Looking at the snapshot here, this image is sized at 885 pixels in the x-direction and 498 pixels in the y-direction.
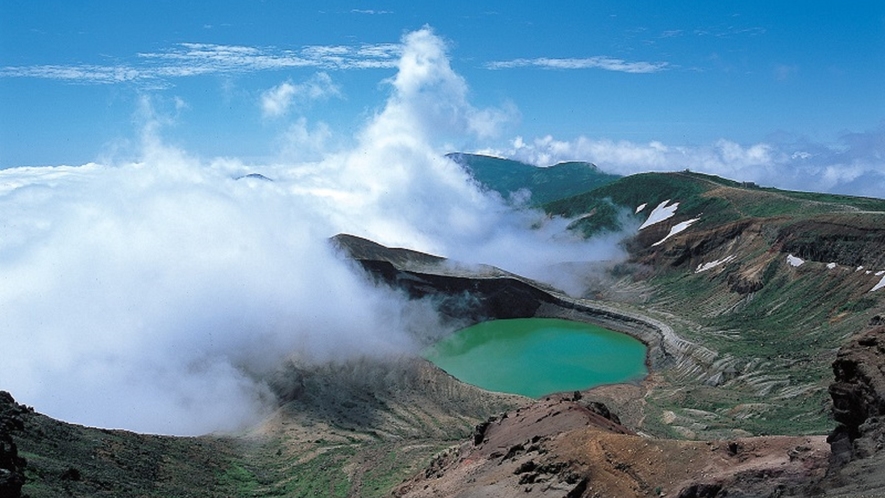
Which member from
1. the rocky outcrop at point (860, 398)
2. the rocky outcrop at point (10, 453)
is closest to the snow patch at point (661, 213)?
the rocky outcrop at point (860, 398)

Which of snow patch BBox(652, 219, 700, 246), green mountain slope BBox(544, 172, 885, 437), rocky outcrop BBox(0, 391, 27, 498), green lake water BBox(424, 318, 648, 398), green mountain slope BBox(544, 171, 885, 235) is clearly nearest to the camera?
rocky outcrop BBox(0, 391, 27, 498)

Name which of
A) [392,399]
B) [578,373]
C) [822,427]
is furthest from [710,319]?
[392,399]

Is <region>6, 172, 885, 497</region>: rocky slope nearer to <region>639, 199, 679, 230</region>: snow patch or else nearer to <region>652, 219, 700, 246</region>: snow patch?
<region>652, 219, 700, 246</region>: snow patch

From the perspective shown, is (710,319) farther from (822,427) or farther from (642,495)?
(642,495)

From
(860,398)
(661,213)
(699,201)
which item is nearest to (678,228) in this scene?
(699,201)

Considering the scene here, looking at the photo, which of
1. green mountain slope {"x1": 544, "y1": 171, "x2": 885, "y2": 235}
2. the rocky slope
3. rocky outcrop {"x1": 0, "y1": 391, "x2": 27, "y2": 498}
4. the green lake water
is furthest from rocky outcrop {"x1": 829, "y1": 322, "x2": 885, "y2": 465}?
green mountain slope {"x1": 544, "y1": 171, "x2": 885, "y2": 235}

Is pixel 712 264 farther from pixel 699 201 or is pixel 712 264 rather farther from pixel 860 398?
pixel 860 398

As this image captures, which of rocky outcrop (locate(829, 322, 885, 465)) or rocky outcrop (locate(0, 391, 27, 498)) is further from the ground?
rocky outcrop (locate(0, 391, 27, 498))
